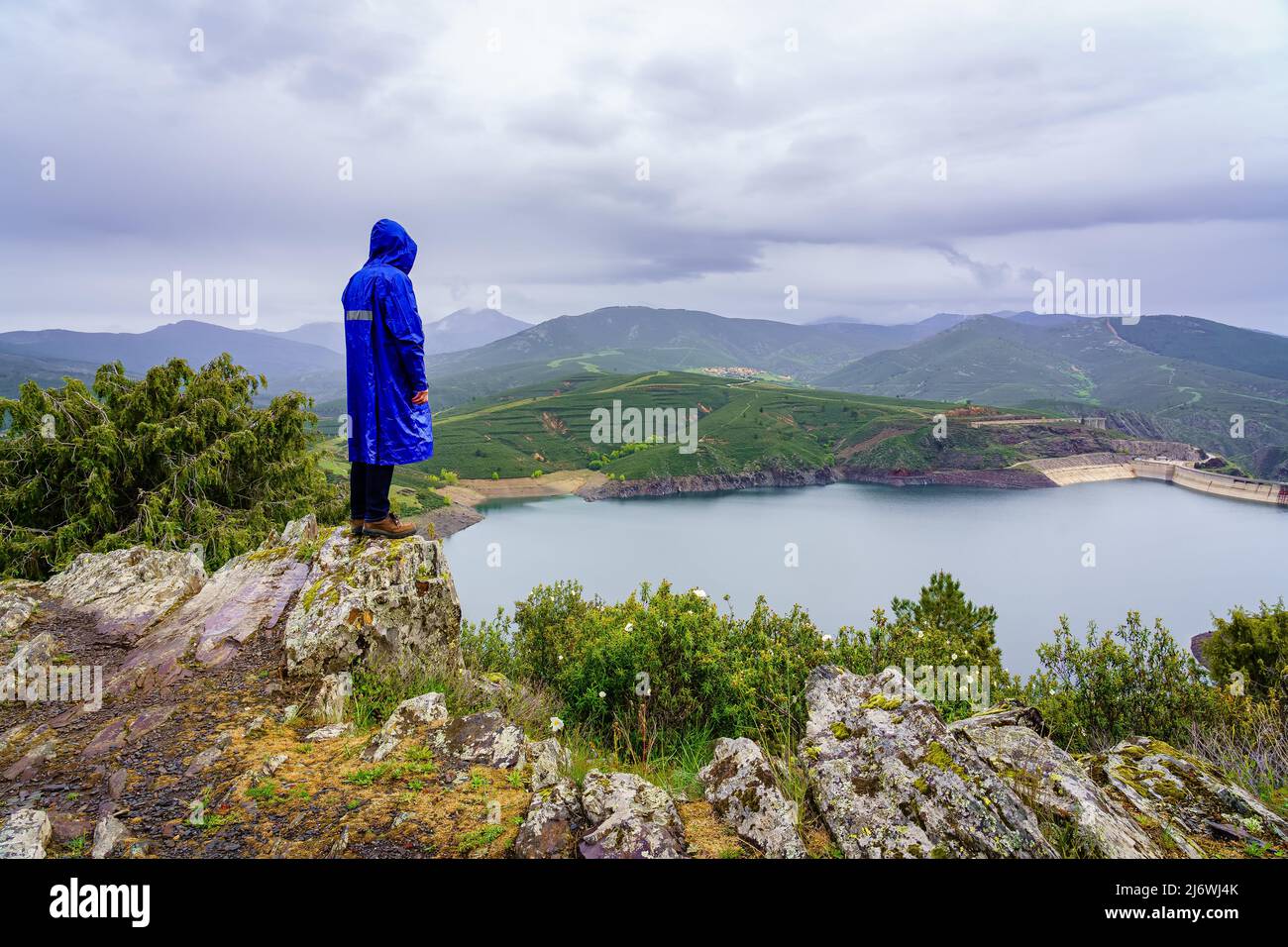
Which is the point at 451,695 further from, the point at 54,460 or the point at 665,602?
the point at 54,460

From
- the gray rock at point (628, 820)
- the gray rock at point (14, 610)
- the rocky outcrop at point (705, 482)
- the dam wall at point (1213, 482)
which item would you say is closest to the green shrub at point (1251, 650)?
the gray rock at point (628, 820)

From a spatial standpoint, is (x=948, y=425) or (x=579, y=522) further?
(x=948, y=425)

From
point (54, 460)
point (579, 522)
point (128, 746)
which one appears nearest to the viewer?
point (128, 746)

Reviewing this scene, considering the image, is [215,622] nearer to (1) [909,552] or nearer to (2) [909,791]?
(2) [909,791]

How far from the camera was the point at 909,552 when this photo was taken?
7469cm

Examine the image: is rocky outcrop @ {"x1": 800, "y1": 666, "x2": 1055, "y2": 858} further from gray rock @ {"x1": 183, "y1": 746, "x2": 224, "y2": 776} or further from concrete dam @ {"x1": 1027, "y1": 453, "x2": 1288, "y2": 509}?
concrete dam @ {"x1": 1027, "y1": 453, "x2": 1288, "y2": 509}

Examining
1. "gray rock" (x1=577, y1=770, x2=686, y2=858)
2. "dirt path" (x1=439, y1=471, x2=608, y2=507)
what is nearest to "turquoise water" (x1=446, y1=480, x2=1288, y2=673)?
"dirt path" (x1=439, y1=471, x2=608, y2=507)

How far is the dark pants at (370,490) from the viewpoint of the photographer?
7.55m

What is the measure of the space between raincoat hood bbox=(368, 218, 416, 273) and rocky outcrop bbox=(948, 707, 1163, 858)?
7.79 meters

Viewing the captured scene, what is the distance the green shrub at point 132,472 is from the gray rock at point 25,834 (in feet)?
39.0

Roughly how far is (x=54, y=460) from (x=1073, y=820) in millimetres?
20367

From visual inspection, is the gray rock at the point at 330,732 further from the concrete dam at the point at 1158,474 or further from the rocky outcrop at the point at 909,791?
the concrete dam at the point at 1158,474
